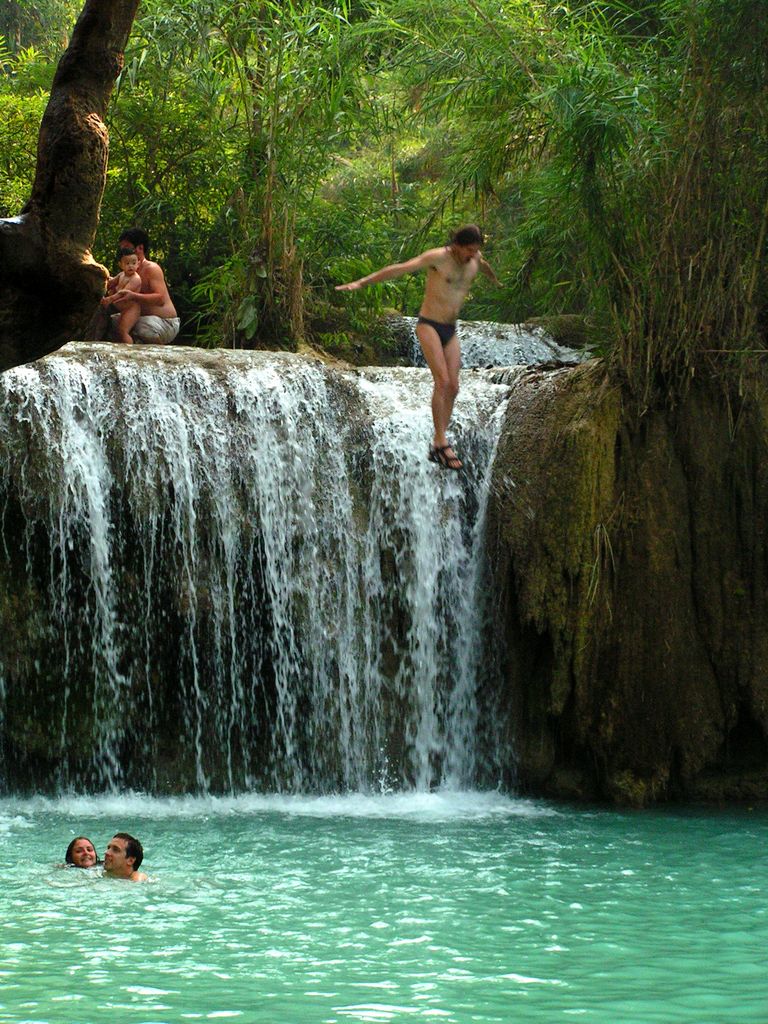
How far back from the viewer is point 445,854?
8.38 m

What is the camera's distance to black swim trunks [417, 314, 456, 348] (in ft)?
28.1

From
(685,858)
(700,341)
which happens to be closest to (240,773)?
(685,858)

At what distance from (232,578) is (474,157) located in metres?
4.65

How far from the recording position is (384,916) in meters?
6.89

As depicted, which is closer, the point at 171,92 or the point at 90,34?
→ the point at 90,34

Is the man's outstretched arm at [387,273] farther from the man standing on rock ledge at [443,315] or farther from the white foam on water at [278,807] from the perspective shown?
the white foam on water at [278,807]

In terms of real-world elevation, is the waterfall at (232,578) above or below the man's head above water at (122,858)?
above

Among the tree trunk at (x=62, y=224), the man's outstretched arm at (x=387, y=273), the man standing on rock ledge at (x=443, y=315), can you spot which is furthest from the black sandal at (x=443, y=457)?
the tree trunk at (x=62, y=224)

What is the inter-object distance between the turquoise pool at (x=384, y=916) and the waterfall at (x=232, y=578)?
0.64m

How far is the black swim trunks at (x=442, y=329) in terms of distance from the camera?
857 cm

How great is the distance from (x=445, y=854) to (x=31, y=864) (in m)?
2.26

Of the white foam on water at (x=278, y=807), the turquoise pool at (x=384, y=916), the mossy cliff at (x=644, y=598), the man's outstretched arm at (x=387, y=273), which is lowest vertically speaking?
the turquoise pool at (x=384, y=916)

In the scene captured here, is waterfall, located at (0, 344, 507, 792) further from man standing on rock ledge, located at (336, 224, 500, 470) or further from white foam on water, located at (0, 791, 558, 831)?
man standing on rock ledge, located at (336, 224, 500, 470)

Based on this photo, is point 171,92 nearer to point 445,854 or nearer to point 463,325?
point 463,325
